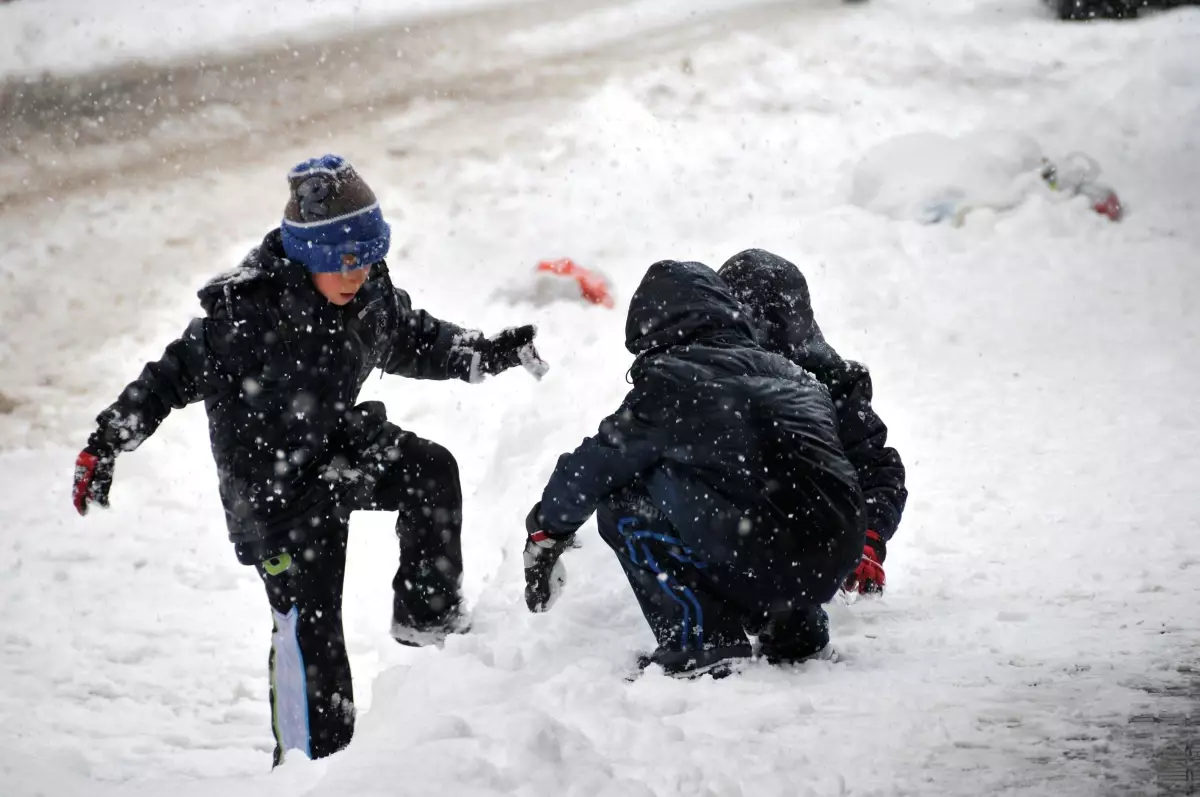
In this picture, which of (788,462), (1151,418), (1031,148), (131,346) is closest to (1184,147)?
(1031,148)

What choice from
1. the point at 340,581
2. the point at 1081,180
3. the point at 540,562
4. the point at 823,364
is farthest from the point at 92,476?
the point at 1081,180

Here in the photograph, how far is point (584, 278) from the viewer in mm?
6902

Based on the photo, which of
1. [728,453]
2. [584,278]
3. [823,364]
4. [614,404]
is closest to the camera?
[728,453]

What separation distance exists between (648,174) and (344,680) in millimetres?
6406

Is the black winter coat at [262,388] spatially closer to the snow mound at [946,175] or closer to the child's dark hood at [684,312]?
the child's dark hood at [684,312]

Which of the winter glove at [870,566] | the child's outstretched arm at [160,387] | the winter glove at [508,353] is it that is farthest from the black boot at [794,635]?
the child's outstretched arm at [160,387]

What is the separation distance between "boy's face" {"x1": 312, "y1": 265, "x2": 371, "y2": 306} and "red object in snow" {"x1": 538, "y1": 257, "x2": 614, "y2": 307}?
3.49m

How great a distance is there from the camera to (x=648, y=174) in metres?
9.08

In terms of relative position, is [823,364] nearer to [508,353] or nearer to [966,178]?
[508,353]

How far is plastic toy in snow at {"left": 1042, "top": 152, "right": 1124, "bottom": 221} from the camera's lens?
771 cm

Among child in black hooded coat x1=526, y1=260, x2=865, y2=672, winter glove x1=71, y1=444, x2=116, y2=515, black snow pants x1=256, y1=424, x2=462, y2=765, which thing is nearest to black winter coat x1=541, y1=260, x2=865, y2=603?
Result: child in black hooded coat x1=526, y1=260, x2=865, y2=672

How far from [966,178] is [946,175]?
0.14 m

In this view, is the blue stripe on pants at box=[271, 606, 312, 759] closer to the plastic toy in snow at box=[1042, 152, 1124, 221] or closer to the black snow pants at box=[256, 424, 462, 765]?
the black snow pants at box=[256, 424, 462, 765]

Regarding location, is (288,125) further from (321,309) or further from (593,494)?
(593,494)
